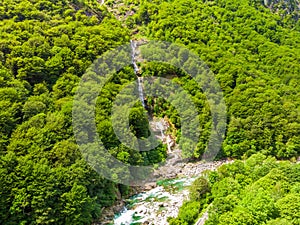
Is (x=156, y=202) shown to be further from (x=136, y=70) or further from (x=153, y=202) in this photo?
(x=136, y=70)

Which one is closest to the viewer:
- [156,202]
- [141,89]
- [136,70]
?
[156,202]

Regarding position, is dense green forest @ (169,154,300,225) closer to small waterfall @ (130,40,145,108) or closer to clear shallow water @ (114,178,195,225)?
clear shallow water @ (114,178,195,225)

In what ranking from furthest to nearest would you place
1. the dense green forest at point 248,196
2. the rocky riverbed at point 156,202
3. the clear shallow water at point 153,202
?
the clear shallow water at point 153,202 → the rocky riverbed at point 156,202 → the dense green forest at point 248,196

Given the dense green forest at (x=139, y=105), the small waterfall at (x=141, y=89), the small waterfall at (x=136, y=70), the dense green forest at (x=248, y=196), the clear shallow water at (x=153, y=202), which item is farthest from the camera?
the small waterfall at (x=136, y=70)

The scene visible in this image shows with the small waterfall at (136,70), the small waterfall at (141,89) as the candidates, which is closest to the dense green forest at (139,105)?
the small waterfall at (136,70)

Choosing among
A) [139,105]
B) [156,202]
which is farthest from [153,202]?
[139,105]

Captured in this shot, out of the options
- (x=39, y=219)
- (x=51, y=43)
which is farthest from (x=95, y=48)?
(x=39, y=219)

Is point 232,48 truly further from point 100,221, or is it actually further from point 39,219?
point 39,219

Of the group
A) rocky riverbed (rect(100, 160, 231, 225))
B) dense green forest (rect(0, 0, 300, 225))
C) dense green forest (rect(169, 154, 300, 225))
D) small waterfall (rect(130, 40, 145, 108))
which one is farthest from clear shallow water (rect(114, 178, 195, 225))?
small waterfall (rect(130, 40, 145, 108))

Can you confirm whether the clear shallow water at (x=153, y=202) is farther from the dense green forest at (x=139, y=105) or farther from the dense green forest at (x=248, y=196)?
the dense green forest at (x=248, y=196)
